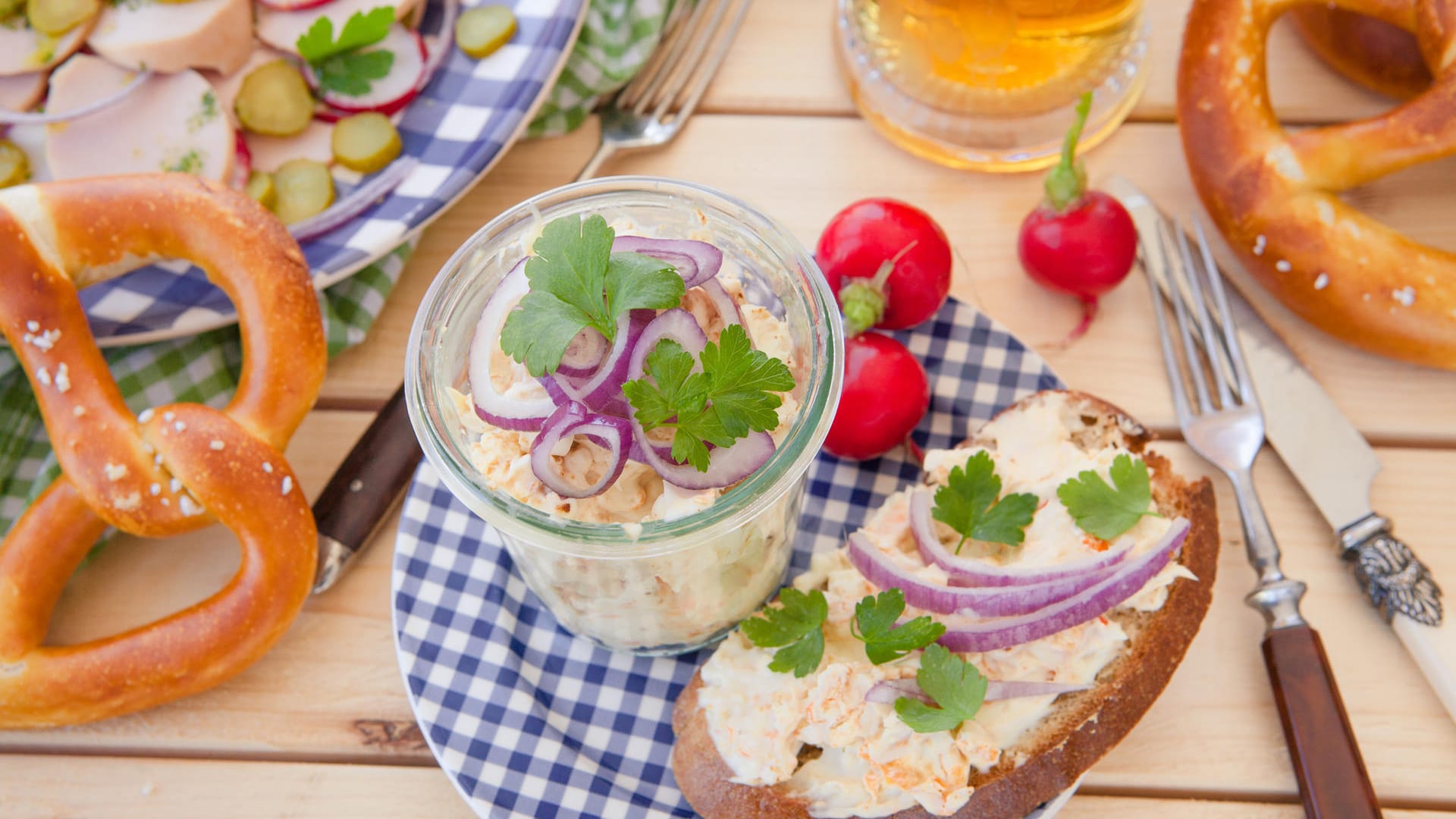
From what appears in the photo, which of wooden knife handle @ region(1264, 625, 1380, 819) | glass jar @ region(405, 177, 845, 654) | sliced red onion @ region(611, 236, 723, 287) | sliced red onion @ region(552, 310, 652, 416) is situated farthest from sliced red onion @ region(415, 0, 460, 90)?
wooden knife handle @ region(1264, 625, 1380, 819)

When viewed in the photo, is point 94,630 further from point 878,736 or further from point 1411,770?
point 1411,770

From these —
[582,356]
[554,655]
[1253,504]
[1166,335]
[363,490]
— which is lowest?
[554,655]

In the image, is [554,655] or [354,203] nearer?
[554,655]

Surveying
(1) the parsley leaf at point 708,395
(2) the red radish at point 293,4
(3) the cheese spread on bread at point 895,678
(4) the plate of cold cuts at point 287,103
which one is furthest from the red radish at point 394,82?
(3) the cheese spread on bread at point 895,678

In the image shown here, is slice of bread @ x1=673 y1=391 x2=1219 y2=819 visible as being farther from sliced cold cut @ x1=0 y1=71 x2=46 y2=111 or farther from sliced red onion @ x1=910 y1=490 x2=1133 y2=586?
sliced cold cut @ x1=0 y1=71 x2=46 y2=111

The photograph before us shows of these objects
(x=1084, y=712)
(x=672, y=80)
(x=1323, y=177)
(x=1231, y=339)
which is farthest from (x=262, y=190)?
(x=1323, y=177)

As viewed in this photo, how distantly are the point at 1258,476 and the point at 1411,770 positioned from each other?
1.87 ft

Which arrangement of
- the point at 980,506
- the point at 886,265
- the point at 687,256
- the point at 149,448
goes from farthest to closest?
the point at 886,265 → the point at 149,448 → the point at 980,506 → the point at 687,256

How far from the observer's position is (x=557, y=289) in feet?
4.83

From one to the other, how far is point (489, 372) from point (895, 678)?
77 centimetres

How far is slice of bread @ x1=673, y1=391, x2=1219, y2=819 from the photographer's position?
5.64 feet

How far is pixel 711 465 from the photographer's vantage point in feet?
4.83

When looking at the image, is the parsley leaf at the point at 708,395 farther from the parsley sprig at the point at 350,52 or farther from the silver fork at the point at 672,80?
the parsley sprig at the point at 350,52

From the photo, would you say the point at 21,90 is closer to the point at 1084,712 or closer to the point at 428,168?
the point at 428,168
